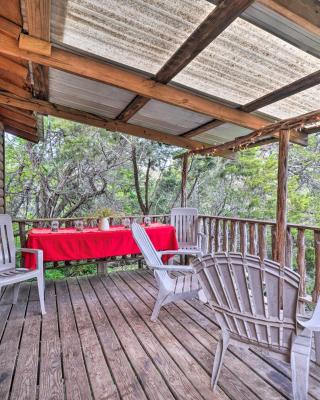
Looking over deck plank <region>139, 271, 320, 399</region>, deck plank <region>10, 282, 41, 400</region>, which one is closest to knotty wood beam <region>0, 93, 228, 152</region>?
deck plank <region>10, 282, 41, 400</region>

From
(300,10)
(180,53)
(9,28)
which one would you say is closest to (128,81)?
(180,53)

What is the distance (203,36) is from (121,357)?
2.66 m

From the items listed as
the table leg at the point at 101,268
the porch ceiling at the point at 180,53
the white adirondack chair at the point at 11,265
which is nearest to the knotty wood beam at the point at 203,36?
the porch ceiling at the point at 180,53

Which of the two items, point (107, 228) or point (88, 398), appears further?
point (107, 228)

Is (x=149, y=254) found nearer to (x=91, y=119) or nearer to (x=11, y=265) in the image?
(x=11, y=265)

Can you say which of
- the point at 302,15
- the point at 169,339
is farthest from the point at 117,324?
the point at 302,15

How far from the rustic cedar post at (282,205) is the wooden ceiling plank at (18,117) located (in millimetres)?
3989

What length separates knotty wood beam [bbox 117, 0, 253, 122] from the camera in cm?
187

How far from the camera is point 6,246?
11.2ft

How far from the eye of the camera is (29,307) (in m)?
3.26

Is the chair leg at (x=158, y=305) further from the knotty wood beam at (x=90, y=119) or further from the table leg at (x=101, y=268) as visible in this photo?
the knotty wood beam at (x=90, y=119)

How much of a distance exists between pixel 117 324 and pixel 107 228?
1.75m

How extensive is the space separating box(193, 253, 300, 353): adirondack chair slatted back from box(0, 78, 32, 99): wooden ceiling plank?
3.72 meters

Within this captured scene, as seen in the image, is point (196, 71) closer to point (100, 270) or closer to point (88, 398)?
point (88, 398)
